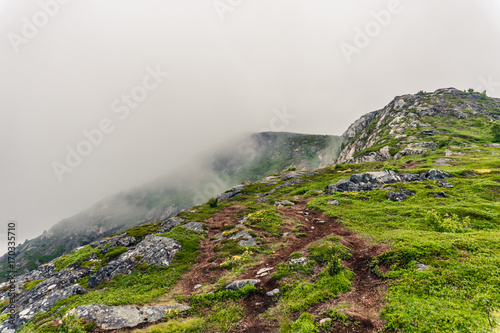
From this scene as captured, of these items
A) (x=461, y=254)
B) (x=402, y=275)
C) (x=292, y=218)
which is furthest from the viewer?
(x=292, y=218)

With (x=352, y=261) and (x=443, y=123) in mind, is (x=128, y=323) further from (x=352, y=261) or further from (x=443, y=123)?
(x=443, y=123)

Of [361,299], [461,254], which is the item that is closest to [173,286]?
[361,299]

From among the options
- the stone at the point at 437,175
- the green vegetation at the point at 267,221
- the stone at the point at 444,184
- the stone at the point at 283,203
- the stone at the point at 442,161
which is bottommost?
the stone at the point at 442,161

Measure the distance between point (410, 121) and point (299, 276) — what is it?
587 feet

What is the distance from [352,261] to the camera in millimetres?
19938

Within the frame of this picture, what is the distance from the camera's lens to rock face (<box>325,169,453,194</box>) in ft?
177

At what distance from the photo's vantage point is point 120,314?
15391 mm

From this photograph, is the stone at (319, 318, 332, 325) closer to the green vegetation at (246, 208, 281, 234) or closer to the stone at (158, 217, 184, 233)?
the green vegetation at (246, 208, 281, 234)

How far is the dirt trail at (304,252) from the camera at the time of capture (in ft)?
41.7

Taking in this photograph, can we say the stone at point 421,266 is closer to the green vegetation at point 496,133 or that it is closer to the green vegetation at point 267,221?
the green vegetation at point 267,221

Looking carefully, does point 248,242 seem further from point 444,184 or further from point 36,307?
point 444,184

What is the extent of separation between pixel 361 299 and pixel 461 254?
33.3 ft

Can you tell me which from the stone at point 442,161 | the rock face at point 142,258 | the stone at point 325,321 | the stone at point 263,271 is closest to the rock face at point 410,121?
the stone at point 442,161

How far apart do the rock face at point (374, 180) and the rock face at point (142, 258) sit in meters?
44.5
